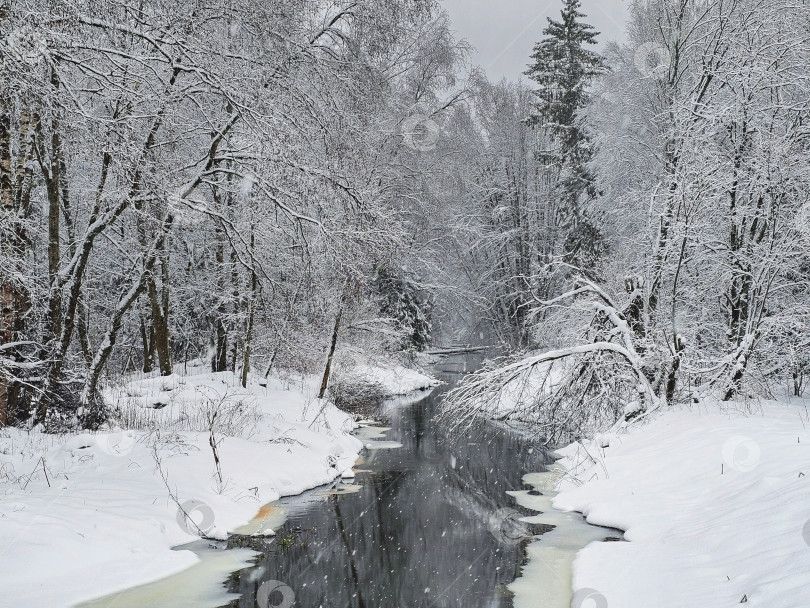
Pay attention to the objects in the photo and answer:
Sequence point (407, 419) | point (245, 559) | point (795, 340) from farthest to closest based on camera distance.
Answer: point (407, 419) < point (795, 340) < point (245, 559)

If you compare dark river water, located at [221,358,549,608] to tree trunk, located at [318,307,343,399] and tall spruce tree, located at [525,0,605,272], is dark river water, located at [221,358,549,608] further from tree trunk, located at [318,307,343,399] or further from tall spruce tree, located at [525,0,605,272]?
tall spruce tree, located at [525,0,605,272]

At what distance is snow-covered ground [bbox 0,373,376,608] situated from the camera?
18.2 ft

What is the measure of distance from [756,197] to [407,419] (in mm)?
10924

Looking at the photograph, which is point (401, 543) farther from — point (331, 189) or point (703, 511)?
point (331, 189)

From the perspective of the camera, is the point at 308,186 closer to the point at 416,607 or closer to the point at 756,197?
the point at 416,607

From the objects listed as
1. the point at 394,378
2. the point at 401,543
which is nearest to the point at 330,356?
the point at 394,378

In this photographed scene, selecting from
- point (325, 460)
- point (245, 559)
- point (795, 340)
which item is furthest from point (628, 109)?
point (245, 559)

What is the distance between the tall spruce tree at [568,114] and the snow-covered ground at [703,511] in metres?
14.8

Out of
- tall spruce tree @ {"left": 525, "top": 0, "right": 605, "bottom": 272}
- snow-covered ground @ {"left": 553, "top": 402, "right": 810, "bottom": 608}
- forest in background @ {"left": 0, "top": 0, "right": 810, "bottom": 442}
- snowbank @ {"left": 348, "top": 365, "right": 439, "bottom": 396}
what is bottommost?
snowbank @ {"left": 348, "top": 365, "right": 439, "bottom": 396}

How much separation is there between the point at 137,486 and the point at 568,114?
22576 millimetres

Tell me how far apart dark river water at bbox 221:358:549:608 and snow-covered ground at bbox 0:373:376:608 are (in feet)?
2.63

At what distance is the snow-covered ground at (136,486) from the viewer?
5.55 metres

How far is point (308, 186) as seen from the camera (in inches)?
295

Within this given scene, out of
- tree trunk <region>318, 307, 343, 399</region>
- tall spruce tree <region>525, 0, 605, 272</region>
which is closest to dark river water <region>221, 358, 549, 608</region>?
tree trunk <region>318, 307, 343, 399</region>
